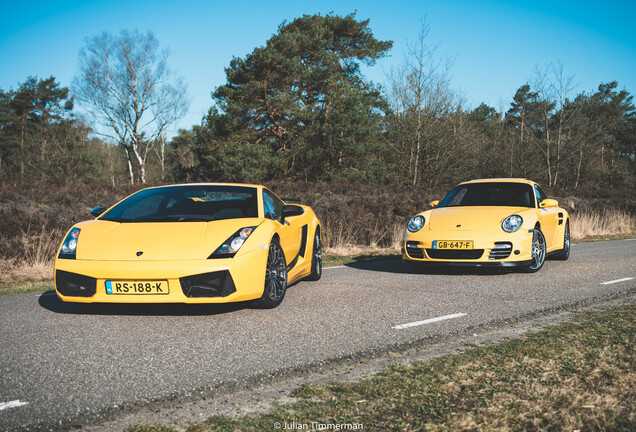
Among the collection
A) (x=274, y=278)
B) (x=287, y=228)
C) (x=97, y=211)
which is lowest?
(x=274, y=278)

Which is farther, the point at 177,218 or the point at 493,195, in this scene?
the point at 493,195

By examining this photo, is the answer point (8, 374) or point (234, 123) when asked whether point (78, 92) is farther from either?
point (8, 374)

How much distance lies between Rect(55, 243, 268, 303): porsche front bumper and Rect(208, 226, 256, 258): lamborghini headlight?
0.07 meters

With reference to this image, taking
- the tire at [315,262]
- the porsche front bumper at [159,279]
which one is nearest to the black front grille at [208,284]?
the porsche front bumper at [159,279]

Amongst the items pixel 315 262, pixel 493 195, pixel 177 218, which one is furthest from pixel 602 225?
pixel 177 218

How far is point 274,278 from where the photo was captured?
225 inches

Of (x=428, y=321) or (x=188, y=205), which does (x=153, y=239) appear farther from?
(x=428, y=321)

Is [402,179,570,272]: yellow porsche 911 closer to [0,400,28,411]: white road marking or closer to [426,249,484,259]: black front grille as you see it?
[426,249,484,259]: black front grille

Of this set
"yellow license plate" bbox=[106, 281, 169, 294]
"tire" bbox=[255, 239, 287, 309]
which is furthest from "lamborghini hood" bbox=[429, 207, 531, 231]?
"yellow license plate" bbox=[106, 281, 169, 294]

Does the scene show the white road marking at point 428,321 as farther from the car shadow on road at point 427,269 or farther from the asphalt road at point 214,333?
the car shadow on road at point 427,269

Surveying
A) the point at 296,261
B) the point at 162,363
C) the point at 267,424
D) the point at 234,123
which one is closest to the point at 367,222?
the point at 296,261

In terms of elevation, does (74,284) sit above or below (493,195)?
below

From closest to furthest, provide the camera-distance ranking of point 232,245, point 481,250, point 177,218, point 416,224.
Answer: point 232,245, point 177,218, point 481,250, point 416,224

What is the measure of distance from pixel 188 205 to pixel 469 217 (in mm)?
4330
